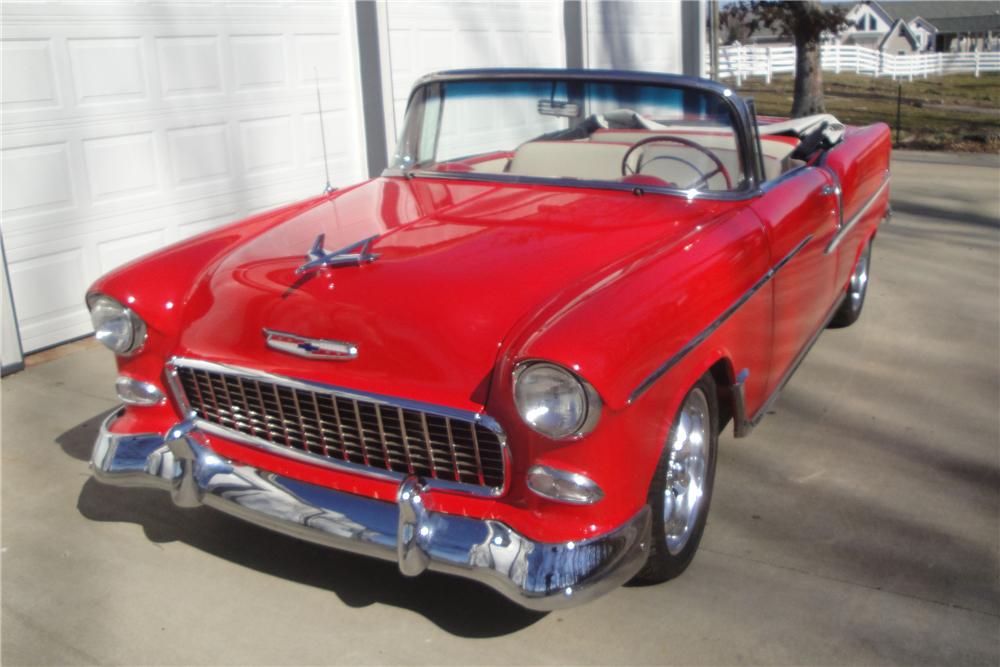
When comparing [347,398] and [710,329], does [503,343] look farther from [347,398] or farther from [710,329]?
[710,329]

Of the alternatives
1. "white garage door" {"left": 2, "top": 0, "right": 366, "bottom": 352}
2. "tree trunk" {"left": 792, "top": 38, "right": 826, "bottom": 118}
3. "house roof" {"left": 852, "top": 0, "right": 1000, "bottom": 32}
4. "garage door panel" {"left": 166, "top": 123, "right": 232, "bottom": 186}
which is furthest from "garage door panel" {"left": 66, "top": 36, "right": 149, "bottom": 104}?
"house roof" {"left": 852, "top": 0, "right": 1000, "bottom": 32}

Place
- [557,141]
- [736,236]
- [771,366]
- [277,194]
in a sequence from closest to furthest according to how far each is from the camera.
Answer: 1. [736,236]
2. [771,366]
3. [557,141]
4. [277,194]

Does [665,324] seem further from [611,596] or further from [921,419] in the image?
[921,419]

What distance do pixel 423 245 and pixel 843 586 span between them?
169 cm

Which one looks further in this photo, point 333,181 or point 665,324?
point 333,181

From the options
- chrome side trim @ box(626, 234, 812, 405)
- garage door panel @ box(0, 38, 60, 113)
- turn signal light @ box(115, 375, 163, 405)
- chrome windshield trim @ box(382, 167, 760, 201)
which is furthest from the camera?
garage door panel @ box(0, 38, 60, 113)

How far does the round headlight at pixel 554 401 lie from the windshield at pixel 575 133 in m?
1.45

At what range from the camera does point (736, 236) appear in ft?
11.2

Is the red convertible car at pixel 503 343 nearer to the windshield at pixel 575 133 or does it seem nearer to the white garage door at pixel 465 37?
the windshield at pixel 575 133

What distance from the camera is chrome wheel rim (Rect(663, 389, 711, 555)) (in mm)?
3133

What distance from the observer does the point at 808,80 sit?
55.1 ft

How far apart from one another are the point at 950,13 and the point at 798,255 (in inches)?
2632

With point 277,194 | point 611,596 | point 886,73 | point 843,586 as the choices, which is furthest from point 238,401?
point 886,73

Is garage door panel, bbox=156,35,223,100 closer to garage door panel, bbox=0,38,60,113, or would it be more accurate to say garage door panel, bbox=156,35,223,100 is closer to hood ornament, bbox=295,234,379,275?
garage door panel, bbox=0,38,60,113
